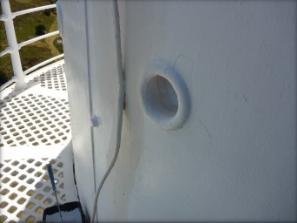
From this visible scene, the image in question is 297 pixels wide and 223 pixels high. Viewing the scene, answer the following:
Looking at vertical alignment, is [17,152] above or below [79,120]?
below

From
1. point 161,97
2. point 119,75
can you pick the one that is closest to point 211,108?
point 161,97

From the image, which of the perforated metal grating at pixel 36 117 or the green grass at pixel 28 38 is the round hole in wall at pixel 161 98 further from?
the green grass at pixel 28 38

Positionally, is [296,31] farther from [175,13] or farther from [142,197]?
[142,197]

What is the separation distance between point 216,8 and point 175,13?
0.28 feet

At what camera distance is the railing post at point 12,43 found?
2.14 meters

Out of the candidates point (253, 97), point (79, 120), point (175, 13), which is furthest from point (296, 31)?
point (79, 120)

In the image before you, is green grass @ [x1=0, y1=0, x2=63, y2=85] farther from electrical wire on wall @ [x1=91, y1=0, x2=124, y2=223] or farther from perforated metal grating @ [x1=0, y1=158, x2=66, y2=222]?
electrical wire on wall @ [x1=91, y1=0, x2=124, y2=223]

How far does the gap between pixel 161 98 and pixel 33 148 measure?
4.79 ft

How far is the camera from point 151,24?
55cm

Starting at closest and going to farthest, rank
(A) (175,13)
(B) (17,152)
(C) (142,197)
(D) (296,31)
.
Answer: (D) (296,31), (A) (175,13), (C) (142,197), (B) (17,152)

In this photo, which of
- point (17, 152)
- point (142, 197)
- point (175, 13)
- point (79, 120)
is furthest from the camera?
point (17, 152)

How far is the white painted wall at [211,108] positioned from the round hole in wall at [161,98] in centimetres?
2

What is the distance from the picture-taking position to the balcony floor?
1527mm

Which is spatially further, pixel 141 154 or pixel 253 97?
pixel 141 154
